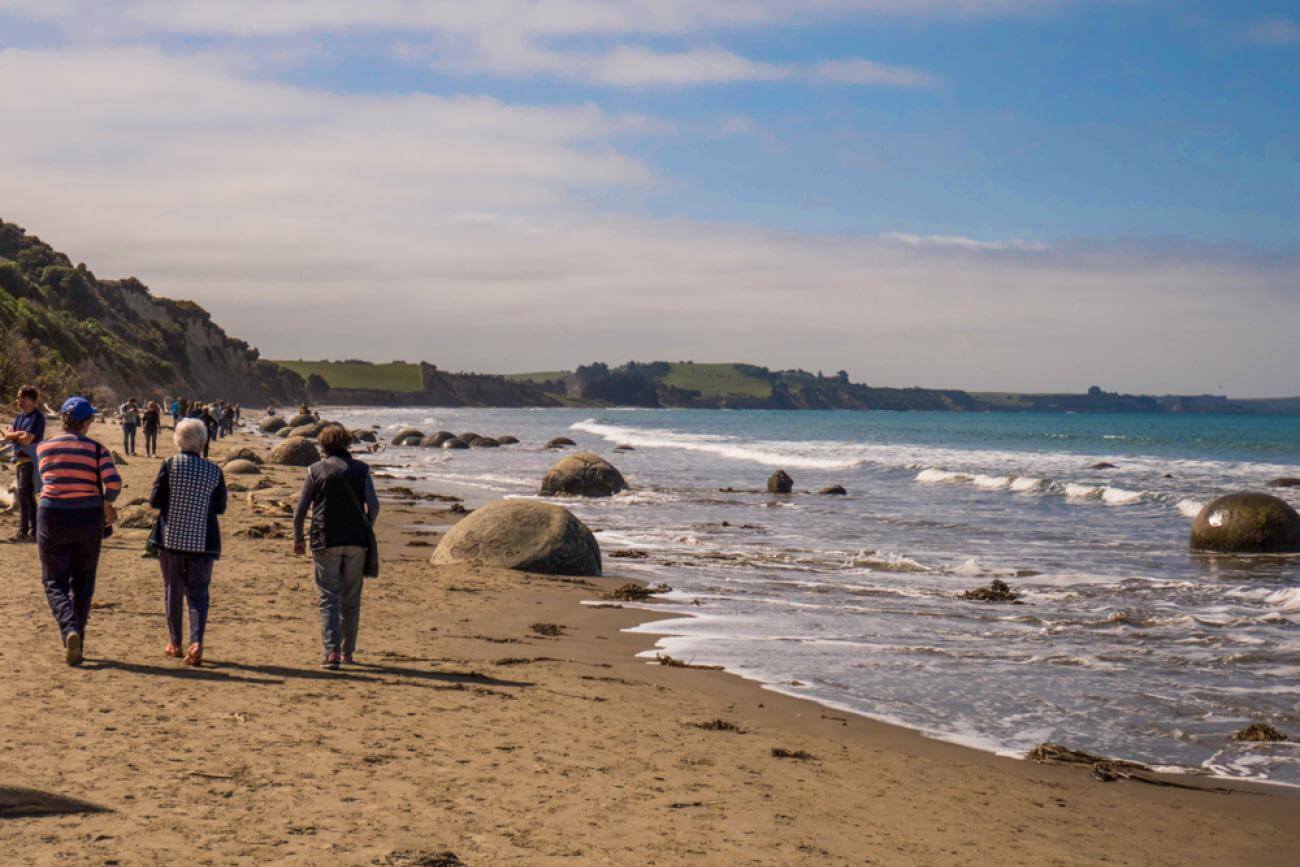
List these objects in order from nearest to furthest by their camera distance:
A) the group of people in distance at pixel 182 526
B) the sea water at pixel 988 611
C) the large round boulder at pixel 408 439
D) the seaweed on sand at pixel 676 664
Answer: the group of people in distance at pixel 182 526 < the sea water at pixel 988 611 < the seaweed on sand at pixel 676 664 < the large round boulder at pixel 408 439

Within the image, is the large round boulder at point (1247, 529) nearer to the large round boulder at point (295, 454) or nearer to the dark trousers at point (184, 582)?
the dark trousers at point (184, 582)

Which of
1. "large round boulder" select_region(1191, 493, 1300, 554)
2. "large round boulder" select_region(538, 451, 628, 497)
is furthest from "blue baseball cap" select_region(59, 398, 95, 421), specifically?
"large round boulder" select_region(538, 451, 628, 497)

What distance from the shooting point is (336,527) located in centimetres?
923

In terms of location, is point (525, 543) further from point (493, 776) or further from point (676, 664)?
point (493, 776)

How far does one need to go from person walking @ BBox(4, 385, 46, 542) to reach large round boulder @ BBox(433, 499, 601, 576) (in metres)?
5.06

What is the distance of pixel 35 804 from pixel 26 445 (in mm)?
8629

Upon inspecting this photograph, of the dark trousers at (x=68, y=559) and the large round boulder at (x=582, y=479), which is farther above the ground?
the dark trousers at (x=68, y=559)

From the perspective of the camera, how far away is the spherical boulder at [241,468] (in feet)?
100

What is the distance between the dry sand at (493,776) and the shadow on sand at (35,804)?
0.02m

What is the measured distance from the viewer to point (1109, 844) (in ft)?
20.4

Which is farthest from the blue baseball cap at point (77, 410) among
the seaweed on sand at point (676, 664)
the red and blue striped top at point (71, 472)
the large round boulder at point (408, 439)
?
the large round boulder at point (408, 439)

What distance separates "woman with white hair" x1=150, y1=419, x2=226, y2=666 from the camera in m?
8.85

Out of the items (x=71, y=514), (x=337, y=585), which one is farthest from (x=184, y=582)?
(x=337, y=585)

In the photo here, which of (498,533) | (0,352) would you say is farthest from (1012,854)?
(0,352)
